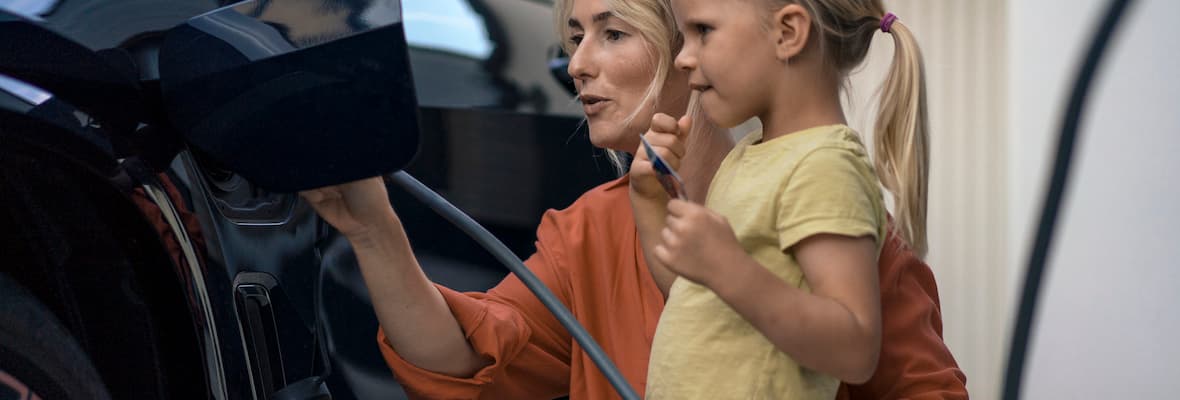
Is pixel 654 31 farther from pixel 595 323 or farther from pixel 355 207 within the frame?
pixel 355 207

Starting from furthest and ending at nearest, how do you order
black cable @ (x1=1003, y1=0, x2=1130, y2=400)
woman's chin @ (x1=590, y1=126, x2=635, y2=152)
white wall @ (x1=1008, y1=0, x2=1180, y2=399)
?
white wall @ (x1=1008, y1=0, x2=1180, y2=399) < woman's chin @ (x1=590, y1=126, x2=635, y2=152) < black cable @ (x1=1003, y1=0, x2=1130, y2=400)

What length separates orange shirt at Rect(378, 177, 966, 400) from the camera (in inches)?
43.9

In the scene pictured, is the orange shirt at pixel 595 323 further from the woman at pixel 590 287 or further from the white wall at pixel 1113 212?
the white wall at pixel 1113 212

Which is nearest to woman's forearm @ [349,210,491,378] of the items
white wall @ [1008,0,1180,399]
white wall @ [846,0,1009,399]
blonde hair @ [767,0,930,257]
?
blonde hair @ [767,0,930,257]

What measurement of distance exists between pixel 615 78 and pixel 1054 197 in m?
0.73

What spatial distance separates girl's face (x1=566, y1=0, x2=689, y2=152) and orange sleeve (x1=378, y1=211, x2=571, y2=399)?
0.13 metres

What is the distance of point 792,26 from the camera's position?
37.5 inches

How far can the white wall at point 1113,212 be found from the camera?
231cm

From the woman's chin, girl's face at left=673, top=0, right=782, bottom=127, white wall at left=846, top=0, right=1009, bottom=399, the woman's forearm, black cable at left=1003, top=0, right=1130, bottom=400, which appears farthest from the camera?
white wall at left=846, top=0, right=1009, bottom=399

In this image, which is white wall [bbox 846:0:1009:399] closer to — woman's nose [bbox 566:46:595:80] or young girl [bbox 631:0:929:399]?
woman's nose [bbox 566:46:595:80]

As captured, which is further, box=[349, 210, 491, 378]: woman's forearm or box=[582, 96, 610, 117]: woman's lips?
box=[582, 96, 610, 117]: woman's lips

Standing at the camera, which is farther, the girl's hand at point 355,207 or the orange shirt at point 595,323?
the orange shirt at point 595,323

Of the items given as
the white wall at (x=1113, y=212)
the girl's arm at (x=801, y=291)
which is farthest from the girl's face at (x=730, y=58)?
the white wall at (x=1113, y=212)

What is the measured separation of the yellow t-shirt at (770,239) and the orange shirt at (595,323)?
0.61 ft
